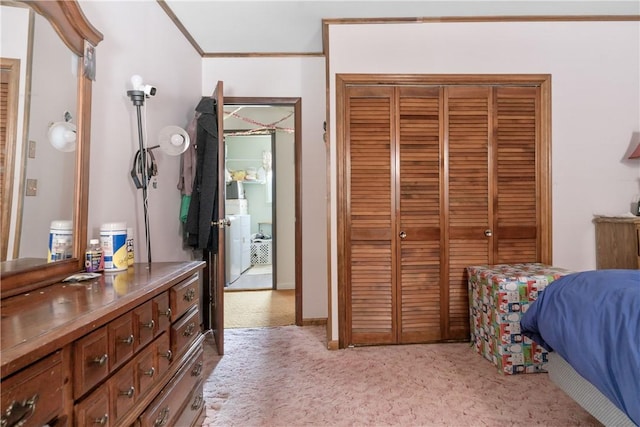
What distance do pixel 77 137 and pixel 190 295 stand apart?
2.67 feet

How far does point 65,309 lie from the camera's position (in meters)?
0.85

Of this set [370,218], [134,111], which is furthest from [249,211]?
[134,111]

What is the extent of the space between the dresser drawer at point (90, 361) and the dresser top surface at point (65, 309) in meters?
0.03

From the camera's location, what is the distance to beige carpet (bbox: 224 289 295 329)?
3.18 meters

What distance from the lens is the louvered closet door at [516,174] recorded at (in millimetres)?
2592

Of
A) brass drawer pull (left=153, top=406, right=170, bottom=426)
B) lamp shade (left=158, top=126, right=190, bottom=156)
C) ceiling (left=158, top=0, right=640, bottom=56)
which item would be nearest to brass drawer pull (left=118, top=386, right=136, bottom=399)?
brass drawer pull (left=153, top=406, right=170, bottom=426)

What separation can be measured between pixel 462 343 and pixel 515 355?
0.49 metres

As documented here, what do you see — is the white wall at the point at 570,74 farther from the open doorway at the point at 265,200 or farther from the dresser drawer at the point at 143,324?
the dresser drawer at the point at 143,324

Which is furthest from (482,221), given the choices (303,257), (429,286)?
(303,257)

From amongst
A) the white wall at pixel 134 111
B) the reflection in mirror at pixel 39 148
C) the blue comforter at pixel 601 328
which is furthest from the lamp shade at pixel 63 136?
the blue comforter at pixel 601 328

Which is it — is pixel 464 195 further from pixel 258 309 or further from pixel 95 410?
pixel 95 410

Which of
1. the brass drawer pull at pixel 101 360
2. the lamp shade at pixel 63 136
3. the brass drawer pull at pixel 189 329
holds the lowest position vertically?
the brass drawer pull at pixel 189 329

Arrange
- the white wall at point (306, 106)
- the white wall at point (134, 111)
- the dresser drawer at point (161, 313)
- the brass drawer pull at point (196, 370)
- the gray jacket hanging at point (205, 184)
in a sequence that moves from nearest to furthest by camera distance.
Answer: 1. the dresser drawer at point (161, 313)
2. the brass drawer pull at point (196, 370)
3. the white wall at point (134, 111)
4. the gray jacket hanging at point (205, 184)
5. the white wall at point (306, 106)

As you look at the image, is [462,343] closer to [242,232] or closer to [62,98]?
[62,98]
